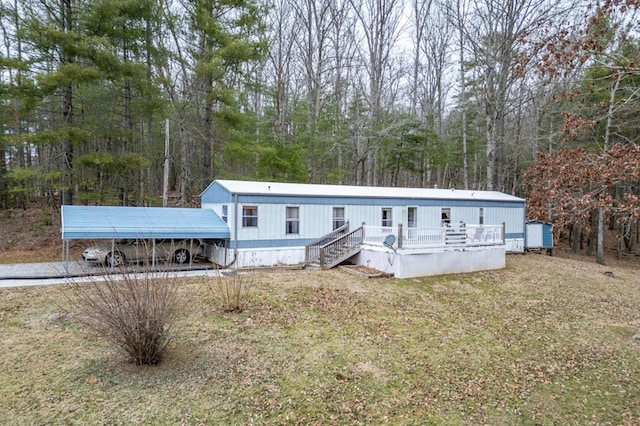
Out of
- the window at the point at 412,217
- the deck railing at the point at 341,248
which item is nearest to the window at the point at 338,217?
the deck railing at the point at 341,248

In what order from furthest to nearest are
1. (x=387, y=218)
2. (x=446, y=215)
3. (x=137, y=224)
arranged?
(x=446, y=215), (x=387, y=218), (x=137, y=224)

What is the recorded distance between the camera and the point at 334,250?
1366 centimetres

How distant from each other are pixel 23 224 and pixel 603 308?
24467mm

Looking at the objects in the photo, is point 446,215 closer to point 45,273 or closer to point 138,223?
point 138,223

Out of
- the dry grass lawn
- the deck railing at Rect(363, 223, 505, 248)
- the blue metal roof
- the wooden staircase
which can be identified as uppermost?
the blue metal roof

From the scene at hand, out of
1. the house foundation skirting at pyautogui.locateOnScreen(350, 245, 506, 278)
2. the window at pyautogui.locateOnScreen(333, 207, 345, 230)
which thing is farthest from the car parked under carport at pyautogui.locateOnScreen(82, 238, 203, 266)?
the house foundation skirting at pyautogui.locateOnScreen(350, 245, 506, 278)

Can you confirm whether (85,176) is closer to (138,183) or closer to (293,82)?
(138,183)

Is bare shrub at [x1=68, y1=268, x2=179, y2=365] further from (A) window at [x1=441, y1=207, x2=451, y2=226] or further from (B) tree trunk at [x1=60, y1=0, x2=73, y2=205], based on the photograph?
(A) window at [x1=441, y1=207, x2=451, y2=226]

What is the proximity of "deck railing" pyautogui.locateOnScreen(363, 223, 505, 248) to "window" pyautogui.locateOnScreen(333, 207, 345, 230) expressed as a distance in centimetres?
162

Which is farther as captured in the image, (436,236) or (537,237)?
(537,237)

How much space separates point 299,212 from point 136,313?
9599 millimetres

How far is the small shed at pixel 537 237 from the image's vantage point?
19.7 meters

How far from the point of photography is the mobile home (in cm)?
1322

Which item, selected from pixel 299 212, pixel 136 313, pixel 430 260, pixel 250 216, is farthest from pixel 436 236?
pixel 136 313
